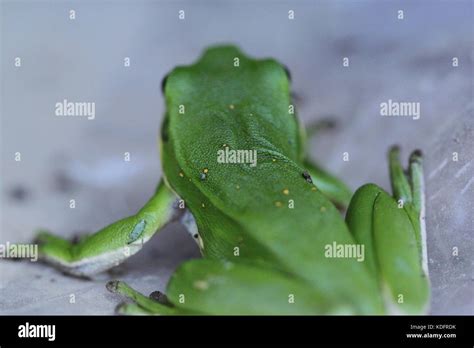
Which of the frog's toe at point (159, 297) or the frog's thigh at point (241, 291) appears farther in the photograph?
the frog's toe at point (159, 297)

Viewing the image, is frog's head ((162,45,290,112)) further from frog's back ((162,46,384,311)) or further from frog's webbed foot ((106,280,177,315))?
frog's webbed foot ((106,280,177,315))

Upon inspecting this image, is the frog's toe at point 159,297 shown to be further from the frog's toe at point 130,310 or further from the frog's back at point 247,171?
the frog's back at point 247,171

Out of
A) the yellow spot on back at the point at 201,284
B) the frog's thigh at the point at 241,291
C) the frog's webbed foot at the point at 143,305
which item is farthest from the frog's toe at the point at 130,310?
the yellow spot on back at the point at 201,284

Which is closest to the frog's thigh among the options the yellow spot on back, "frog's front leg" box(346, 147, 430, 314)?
the yellow spot on back

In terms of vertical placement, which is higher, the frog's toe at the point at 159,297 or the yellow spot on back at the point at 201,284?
the yellow spot on back at the point at 201,284

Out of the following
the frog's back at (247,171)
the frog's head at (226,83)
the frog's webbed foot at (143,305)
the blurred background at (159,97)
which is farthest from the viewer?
the blurred background at (159,97)

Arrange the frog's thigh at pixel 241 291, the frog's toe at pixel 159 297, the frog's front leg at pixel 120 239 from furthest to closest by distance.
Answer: the frog's front leg at pixel 120 239, the frog's toe at pixel 159 297, the frog's thigh at pixel 241 291

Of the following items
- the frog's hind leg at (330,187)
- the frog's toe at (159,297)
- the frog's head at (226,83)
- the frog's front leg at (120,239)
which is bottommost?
the frog's toe at (159,297)
